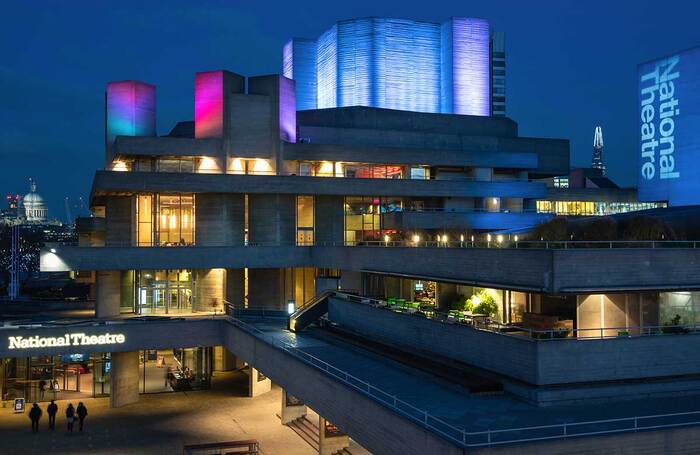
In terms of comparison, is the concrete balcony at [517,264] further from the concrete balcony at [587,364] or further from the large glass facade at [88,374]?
the large glass facade at [88,374]

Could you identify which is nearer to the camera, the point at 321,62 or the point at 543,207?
the point at 543,207

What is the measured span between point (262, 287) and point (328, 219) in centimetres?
765

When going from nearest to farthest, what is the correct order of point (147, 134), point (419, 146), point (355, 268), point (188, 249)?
point (355, 268), point (188, 249), point (147, 134), point (419, 146)

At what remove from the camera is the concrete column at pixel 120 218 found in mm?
53938

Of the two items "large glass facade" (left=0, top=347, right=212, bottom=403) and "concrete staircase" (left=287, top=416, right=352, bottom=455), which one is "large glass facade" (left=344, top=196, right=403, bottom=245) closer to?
"large glass facade" (left=0, top=347, right=212, bottom=403)

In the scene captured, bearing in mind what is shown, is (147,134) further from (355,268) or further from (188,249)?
(355,268)

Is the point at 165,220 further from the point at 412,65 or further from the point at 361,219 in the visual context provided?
the point at 412,65

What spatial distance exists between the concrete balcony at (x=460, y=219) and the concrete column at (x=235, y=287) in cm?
1232

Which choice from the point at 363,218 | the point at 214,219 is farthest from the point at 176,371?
the point at 363,218

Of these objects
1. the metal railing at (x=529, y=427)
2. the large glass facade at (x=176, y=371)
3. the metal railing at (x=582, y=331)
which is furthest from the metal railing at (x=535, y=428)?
the large glass facade at (x=176, y=371)

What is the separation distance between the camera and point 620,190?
81.9 metres

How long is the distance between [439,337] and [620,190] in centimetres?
6056

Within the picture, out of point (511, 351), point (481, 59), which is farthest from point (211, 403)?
point (481, 59)

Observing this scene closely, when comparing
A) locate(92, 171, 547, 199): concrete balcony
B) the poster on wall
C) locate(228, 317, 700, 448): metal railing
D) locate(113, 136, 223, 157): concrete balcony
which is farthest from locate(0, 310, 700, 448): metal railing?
locate(113, 136, 223, 157): concrete balcony
